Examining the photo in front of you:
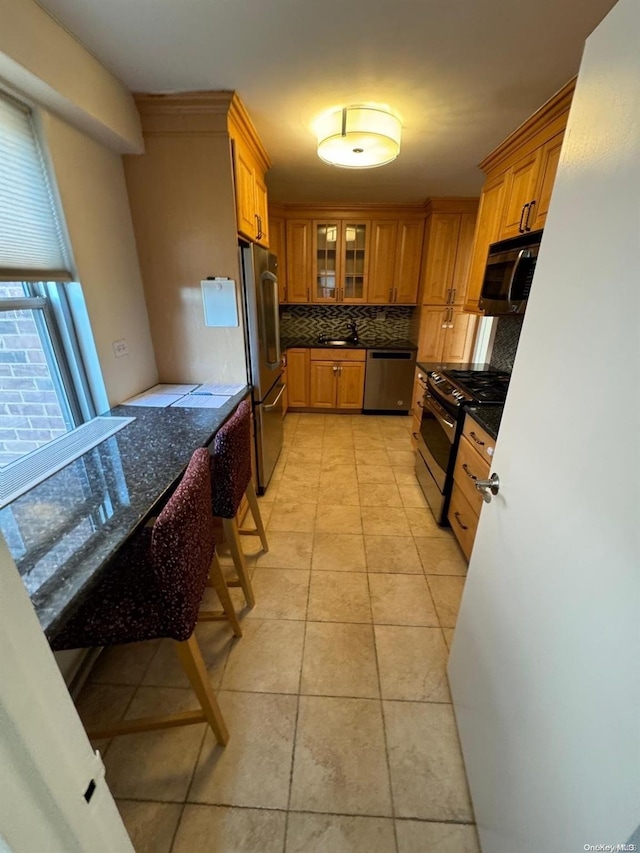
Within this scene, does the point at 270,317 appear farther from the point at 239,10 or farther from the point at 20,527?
the point at 20,527

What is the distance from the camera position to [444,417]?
2234 millimetres

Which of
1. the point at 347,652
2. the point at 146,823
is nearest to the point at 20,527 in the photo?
the point at 146,823

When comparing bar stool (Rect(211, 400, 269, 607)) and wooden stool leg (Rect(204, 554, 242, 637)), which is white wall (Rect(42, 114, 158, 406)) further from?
wooden stool leg (Rect(204, 554, 242, 637))

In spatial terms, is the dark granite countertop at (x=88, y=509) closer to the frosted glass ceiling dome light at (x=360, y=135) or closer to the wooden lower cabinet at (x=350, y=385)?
the frosted glass ceiling dome light at (x=360, y=135)

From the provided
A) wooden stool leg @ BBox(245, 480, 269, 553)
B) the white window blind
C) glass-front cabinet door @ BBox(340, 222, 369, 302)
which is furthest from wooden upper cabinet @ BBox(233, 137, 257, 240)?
glass-front cabinet door @ BBox(340, 222, 369, 302)

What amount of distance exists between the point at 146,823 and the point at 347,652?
2.75ft

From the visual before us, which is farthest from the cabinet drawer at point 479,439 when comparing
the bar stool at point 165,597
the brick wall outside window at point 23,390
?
the brick wall outside window at point 23,390

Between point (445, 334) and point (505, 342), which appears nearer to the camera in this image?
Answer: point (505, 342)

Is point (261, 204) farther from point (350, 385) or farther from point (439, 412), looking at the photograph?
point (350, 385)

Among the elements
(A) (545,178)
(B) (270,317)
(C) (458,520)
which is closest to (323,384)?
(B) (270,317)

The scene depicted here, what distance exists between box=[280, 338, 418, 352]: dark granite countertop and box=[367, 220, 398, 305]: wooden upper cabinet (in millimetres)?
507

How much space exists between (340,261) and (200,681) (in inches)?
161

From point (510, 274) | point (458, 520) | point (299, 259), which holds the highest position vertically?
point (299, 259)

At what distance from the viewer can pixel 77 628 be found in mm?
967
